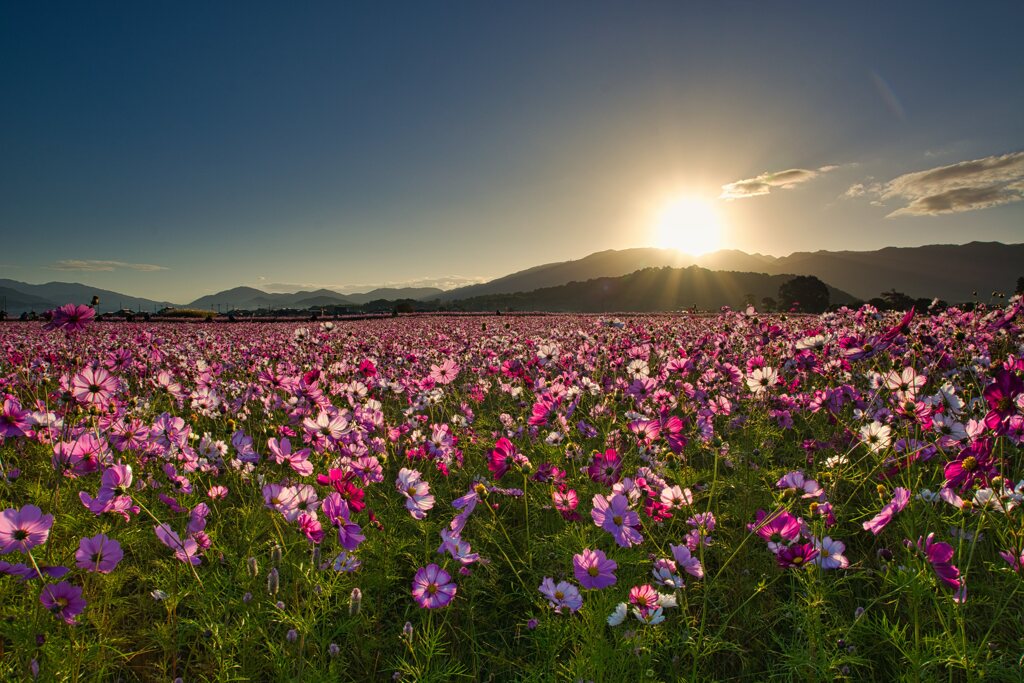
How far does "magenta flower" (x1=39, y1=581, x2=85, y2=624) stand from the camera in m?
1.64

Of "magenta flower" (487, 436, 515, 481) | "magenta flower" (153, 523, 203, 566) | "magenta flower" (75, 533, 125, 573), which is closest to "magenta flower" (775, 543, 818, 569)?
"magenta flower" (487, 436, 515, 481)

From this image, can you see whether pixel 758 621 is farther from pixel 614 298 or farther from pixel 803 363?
pixel 614 298

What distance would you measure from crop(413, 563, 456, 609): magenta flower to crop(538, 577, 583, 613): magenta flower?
349 mm

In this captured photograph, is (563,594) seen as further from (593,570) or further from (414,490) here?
(414,490)

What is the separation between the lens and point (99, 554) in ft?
5.45

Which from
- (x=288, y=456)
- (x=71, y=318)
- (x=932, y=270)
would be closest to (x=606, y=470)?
(x=288, y=456)

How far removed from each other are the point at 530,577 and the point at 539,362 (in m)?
2.64

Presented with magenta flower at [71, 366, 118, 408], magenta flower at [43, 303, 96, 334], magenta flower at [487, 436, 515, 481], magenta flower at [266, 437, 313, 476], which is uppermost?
magenta flower at [43, 303, 96, 334]

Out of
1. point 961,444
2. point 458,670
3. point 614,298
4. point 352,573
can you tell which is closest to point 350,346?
point 352,573

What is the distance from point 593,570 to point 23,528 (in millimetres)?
1903

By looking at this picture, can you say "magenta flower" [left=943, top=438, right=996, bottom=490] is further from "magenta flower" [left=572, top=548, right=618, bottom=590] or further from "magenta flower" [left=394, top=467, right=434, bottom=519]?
"magenta flower" [left=394, top=467, right=434, bottom=519]

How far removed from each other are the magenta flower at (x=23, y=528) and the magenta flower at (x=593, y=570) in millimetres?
1716

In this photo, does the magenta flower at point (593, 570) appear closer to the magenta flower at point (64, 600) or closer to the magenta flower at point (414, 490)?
the magenta flower at point (414, 490)

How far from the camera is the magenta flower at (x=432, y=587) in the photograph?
5.77ft
